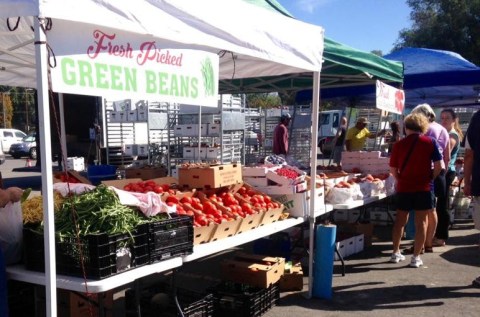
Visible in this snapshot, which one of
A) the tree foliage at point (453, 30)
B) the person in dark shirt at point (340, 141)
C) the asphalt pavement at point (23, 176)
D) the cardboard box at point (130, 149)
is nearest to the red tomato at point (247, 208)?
the asphalt pavement at point (23, 176)

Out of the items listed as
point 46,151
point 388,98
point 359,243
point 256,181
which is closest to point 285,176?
point 256,181

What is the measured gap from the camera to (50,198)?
2230 millimetres

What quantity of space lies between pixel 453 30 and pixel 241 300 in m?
25.3

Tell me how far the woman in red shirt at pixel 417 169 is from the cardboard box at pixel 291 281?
5.12 feet

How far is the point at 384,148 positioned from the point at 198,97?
37.3 ft

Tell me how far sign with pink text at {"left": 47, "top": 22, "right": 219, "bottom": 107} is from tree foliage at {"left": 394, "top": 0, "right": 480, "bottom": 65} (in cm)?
2448

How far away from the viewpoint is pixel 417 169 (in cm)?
522

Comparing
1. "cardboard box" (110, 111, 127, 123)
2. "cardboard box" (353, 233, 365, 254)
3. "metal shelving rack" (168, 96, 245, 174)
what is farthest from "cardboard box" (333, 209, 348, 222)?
"cardboard box" (110, 111, 127, 123)

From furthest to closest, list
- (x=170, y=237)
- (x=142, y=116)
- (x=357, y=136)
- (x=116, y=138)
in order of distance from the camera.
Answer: (x=116, y=138)
(x=142, y=116)
(x=357, y=136)
(x=170, y=237)

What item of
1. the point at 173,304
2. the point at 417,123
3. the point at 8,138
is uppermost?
the point at 417,123

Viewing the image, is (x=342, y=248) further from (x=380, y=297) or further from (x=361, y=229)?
(x=380, y=297)

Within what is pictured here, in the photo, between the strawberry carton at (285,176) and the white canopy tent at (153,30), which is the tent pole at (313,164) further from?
the strawberry carton at (285,176)

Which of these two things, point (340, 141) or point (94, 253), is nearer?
point (94, 253)

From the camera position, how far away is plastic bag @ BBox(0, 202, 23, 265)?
2.63 m
